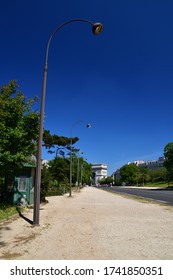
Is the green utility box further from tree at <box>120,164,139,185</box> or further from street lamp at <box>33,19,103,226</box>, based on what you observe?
tree at <box>120,164,139,185</box>

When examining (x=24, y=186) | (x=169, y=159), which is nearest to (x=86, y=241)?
(x=24, y=186)

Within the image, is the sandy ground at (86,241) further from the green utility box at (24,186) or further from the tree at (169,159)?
the tree at (169,159)

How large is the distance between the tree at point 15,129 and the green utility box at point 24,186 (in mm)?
2610

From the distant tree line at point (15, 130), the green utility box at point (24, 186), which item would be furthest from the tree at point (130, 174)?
the distant tree line at point (15, 130)

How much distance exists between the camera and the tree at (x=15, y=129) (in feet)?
48.3

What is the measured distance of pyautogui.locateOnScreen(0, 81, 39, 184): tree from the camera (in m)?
14.7

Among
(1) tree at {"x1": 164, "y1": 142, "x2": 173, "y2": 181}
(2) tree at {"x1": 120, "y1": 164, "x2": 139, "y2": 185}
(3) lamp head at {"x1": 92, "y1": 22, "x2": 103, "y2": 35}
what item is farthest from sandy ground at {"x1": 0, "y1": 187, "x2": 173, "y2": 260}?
(2) tree at {"x1": 120, "y1": 164, "x2": 139, "y2": 185}

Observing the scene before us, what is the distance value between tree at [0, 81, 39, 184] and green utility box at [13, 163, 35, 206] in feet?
8.56

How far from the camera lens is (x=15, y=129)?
49.4ft

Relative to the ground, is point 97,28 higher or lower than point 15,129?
Result: higher

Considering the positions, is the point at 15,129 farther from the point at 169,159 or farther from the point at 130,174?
the point at 130,174

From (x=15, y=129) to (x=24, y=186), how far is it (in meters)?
5.37
